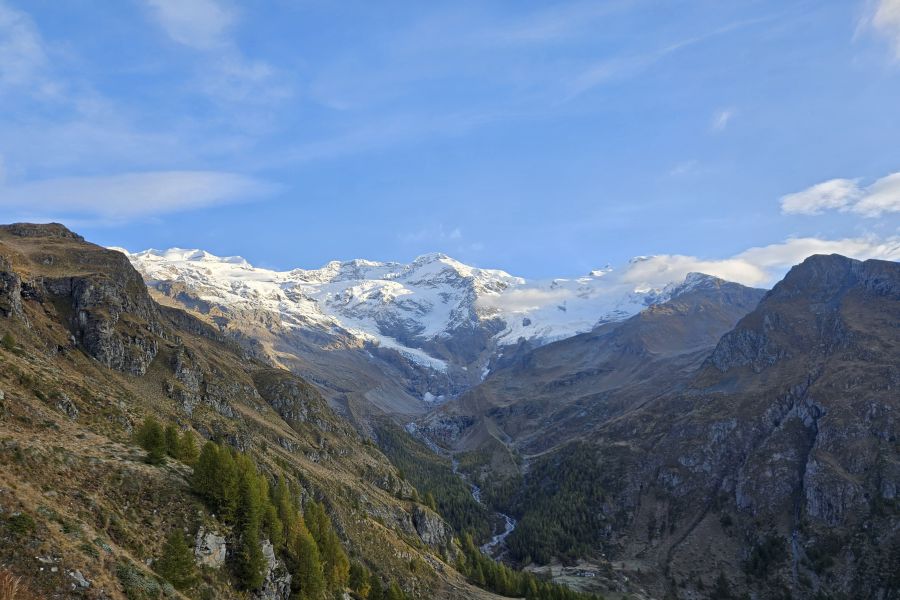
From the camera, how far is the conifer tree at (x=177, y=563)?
48.2 meters

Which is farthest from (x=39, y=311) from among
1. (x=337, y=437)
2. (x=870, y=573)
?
(x=870, y=573)

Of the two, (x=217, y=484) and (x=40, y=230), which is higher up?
(x=40, y=230)

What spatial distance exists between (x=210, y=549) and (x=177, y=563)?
18.1 ft

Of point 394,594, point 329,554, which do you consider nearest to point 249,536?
point 329,554

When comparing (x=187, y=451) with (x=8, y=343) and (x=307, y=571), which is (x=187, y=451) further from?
(x=8, y=343)

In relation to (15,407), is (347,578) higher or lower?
lower

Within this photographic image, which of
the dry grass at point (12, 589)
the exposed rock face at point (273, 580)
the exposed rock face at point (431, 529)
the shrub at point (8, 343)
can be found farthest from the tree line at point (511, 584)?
the dry grass at point (12, 589)

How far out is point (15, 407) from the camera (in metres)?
60.8

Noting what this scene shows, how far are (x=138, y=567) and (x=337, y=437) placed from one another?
147706mm

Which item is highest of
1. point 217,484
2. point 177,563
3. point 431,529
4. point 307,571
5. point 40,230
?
point 40,230

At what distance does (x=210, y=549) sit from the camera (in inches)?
2157

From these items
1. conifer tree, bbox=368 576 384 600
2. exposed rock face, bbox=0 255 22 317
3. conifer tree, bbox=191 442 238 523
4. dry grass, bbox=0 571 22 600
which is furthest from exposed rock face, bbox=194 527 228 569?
exposed rock face, bbox=0 255 22 317

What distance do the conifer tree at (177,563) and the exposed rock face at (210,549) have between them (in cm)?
170

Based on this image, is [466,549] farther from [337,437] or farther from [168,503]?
[168,503]
